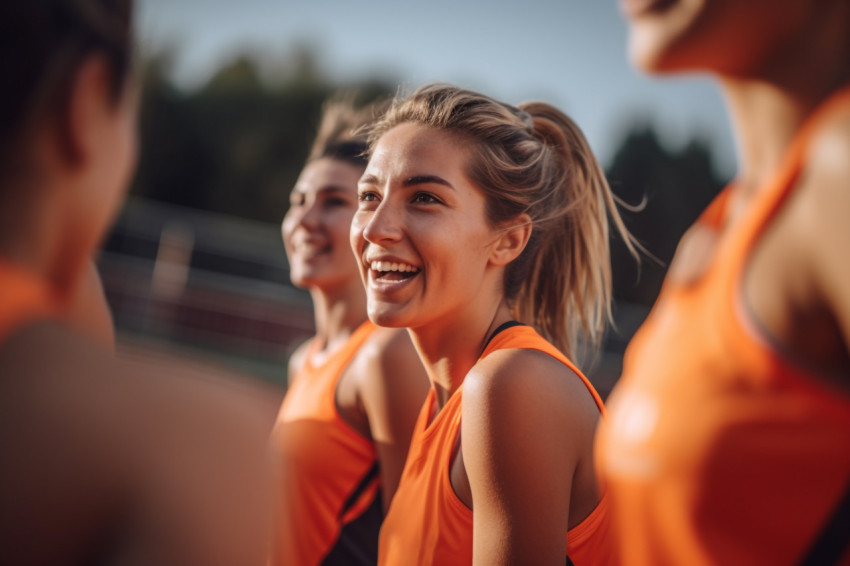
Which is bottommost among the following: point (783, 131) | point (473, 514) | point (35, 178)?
point (473, 514)

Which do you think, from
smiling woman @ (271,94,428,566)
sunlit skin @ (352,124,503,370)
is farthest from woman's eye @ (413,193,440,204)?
smiling woman @ (271,94,428,566)

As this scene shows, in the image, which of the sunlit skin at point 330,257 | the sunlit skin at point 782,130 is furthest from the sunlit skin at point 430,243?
the sunlit skin at point 782,130

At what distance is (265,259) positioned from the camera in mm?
15773

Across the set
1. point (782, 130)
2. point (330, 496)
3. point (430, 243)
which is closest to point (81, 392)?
point (782, 130)

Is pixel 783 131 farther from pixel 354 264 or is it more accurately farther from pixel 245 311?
pixel 245 311

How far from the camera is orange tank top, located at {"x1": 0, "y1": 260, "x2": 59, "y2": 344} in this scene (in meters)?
0.99

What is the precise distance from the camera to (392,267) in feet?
7.94

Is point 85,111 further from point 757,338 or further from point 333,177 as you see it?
point 333,177

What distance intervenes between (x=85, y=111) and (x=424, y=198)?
4.54 ft

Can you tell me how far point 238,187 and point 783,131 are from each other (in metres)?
28.2

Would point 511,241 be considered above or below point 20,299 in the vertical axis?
below

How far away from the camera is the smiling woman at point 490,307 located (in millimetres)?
1776

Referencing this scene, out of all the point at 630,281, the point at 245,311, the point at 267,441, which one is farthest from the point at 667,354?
the point at 630,281

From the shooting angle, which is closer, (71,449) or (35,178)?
(71,449)
